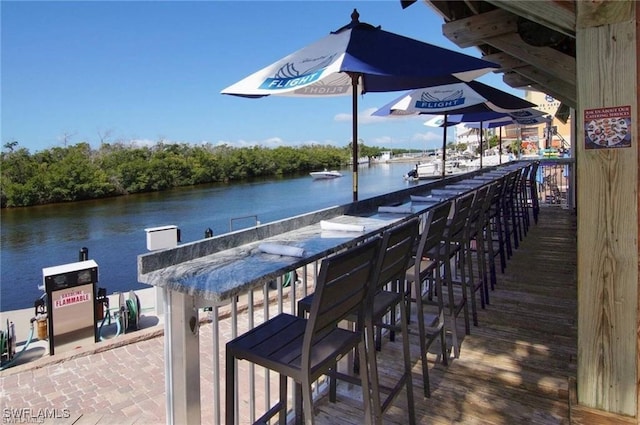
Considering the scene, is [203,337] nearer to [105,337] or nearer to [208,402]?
[208,402]

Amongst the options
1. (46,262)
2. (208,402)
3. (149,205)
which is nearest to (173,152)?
(149,205)

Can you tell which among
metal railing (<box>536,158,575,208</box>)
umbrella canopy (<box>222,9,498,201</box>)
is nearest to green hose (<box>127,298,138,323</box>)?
umbrella canopy (<box>222,9,498,201</box>)

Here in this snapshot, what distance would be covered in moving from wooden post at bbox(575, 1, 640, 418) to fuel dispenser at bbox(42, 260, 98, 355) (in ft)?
20.0

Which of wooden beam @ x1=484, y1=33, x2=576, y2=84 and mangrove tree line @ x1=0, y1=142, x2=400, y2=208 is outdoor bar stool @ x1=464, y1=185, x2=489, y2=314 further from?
mangrove tree line @ x1=0, y1=142, x2=400, y2=208

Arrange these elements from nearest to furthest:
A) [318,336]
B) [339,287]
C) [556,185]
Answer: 1. [339,287]
2. [318,336]
3. [556,185]

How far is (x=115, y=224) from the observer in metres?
23.7

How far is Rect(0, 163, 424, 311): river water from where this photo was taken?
15.0m

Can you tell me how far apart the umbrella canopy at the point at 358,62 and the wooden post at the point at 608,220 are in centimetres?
100

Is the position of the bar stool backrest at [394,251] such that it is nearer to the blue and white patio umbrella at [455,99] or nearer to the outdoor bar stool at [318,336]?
the outdoor bar stool at [318,336]

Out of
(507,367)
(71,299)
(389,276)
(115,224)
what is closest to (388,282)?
(389,276)

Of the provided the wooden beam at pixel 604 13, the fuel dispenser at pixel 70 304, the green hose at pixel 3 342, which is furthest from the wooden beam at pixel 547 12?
the green hose at pixel 3 342

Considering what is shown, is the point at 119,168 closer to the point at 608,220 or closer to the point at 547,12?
the point at 547,12

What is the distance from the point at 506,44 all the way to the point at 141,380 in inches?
181

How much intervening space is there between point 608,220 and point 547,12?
806 millimetres
